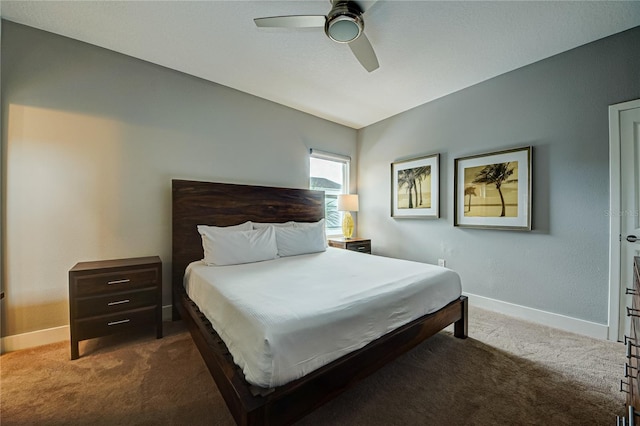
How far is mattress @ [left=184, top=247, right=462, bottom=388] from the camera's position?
3.95 ft

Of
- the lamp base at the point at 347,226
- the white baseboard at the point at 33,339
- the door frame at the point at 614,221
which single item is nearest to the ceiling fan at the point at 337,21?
the door frame at the point at 614,221

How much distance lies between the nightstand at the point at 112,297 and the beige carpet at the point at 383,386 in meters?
0.20

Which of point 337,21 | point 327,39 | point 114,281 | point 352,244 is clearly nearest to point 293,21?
point 337,21

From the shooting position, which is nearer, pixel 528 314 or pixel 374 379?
pixel 374 379

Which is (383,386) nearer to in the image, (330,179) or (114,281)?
(114,281)

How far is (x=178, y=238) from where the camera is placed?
2.68m

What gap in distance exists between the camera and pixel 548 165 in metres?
2.57

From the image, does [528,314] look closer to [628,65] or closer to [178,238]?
[628,65]

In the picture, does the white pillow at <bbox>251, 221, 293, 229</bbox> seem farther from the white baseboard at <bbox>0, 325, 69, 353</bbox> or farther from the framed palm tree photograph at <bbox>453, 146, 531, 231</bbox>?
the framed palm tree photograph at <bbox>453, 146, 531, 231</bbox>

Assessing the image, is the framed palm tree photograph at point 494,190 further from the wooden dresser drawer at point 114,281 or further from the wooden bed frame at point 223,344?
the wooden dresser drawer at point 114,281

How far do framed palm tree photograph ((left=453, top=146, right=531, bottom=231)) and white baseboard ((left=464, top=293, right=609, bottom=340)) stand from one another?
90 cm

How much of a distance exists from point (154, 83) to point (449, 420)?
3.86 m

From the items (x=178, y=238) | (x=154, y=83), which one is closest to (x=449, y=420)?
(x=178, y=238)

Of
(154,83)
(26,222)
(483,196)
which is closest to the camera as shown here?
(26,222)
